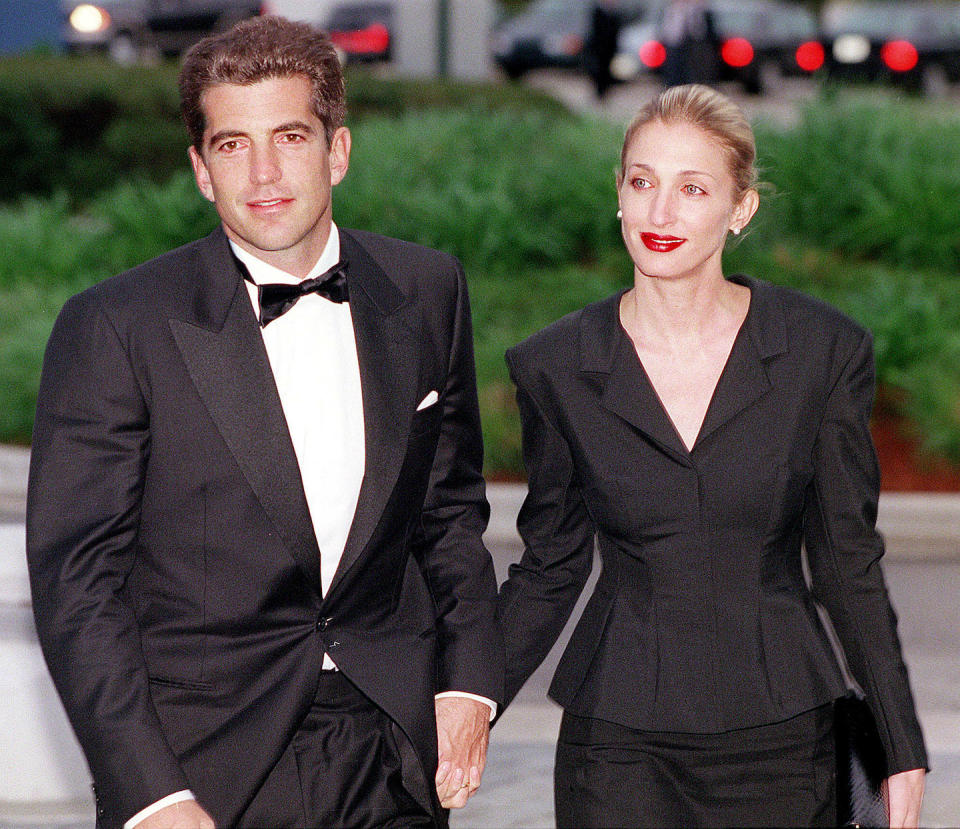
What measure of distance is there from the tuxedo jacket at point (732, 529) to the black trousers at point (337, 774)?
0.48m

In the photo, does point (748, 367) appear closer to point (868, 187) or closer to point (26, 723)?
point (26, 723)

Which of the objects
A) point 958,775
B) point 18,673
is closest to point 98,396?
point 18,673

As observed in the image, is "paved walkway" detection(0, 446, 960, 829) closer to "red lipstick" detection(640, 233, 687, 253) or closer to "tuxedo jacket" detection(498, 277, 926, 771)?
"tuxedo jacket" detection(498, 277, 926, 771)

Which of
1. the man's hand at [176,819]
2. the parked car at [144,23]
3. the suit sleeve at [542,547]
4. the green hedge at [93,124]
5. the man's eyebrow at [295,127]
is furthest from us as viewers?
the parked car at [144,23]

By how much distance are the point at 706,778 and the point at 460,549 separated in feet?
2.34

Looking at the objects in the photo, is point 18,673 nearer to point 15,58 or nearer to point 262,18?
point 262,18

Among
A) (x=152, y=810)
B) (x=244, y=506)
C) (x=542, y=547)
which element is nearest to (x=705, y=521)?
(x=542, y=547)

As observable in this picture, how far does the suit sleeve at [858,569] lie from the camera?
3646mm

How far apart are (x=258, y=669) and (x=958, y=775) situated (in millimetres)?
3112

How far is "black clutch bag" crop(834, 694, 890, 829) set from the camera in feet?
11.7

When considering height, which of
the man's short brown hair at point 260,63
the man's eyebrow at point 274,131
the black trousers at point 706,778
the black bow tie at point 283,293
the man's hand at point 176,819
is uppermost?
the man's short brown hair at point 260,63

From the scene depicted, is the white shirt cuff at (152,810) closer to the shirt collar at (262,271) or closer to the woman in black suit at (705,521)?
the woman in black suit at (705,521)

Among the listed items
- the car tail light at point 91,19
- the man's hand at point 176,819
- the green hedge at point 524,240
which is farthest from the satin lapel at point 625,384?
the car tail light at point 91,19

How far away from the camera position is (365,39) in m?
33.2
